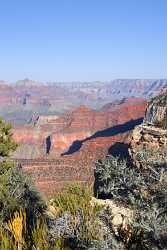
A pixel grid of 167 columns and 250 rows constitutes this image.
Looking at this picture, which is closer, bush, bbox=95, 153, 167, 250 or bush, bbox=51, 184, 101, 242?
bush, bbox=95, 153, 167, 250

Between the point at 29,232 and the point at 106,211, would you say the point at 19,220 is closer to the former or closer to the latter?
the point at 29,232

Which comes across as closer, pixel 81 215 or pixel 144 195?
pixel 144 195

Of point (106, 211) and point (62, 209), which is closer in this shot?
point (106, 211)

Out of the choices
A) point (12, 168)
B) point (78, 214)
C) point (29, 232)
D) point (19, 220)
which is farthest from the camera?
point (12, 168)

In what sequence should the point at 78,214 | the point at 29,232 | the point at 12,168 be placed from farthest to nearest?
1. the point at 12,168
2. the point at 29,232
3. the point at 78,214

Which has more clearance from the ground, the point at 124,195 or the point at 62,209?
the point at 124,195

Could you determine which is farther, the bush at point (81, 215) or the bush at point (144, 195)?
the bush at point (81, 215)

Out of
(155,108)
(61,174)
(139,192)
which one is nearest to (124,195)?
(139,192)

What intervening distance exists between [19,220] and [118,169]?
2.77 metres

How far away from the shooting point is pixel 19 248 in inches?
432

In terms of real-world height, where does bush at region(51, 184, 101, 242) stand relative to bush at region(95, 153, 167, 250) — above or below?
below

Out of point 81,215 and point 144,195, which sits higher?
point 144,195

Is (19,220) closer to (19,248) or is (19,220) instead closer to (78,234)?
(19,248)

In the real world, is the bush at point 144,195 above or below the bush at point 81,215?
above
